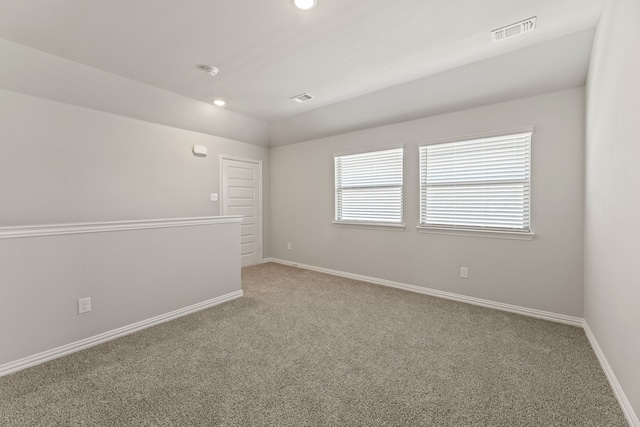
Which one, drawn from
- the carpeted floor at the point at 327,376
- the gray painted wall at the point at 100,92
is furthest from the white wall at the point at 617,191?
the gray painted wall at the point at 100,92

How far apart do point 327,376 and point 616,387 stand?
1.86 metres

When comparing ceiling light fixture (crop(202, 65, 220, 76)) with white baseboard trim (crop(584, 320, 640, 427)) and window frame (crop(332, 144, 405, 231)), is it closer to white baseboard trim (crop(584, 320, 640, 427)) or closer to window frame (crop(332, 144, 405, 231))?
window frame (crop(332, 144, 405, 231))

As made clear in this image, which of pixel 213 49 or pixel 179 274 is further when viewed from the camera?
pixel 179 274

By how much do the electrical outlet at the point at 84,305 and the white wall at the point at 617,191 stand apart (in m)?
3.82

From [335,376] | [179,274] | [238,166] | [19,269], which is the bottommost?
[335,376]

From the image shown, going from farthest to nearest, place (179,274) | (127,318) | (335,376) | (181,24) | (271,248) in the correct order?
(271,248)
(179,274)
(127,318)
(181,24)
(335,376)

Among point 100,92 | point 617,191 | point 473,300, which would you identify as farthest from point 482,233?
point 100,92

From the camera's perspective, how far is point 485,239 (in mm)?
3367

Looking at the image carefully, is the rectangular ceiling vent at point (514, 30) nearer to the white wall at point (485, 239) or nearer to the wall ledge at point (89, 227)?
the white wall at point (485, 239)

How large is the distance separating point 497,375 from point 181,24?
3.65m

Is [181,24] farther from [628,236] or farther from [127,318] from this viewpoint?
[628,236]

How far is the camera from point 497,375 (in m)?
1.99

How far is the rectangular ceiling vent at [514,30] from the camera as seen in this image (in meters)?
2.25

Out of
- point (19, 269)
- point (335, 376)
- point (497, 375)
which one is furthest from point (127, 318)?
point (497, 375)
